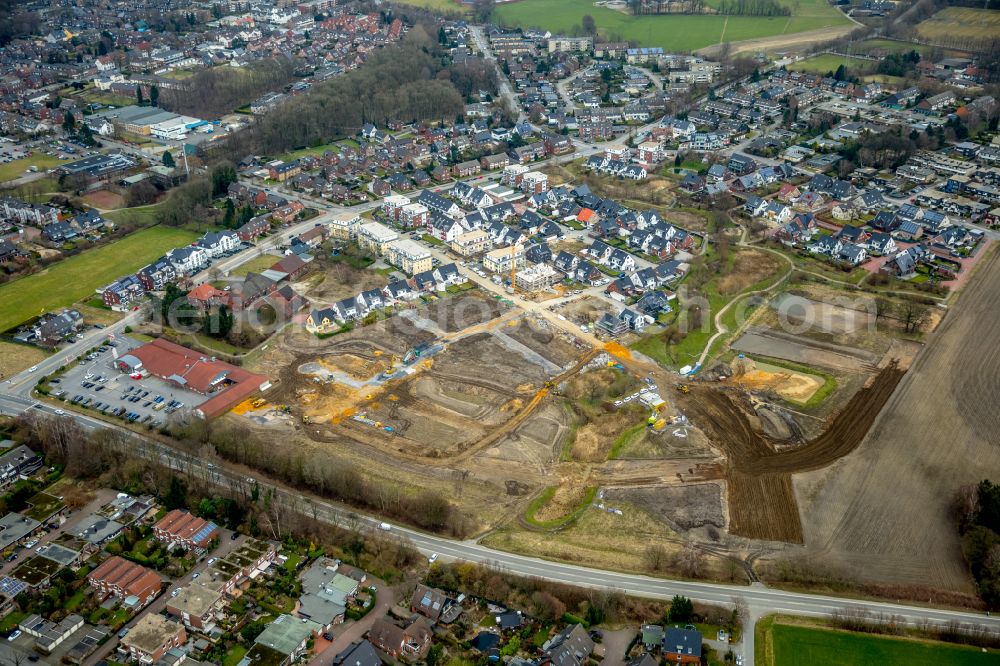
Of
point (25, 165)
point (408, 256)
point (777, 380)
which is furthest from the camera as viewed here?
point (25, 165)

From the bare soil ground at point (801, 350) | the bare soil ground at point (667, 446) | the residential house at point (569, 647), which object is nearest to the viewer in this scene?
the residential house at point (569, 647)

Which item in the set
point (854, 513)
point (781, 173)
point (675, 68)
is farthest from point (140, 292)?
point (675, 68)

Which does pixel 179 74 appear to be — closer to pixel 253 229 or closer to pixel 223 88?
pixel 223 88

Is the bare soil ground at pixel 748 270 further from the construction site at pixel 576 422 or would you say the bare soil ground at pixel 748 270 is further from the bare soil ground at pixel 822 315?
the construction site at pixel 576 422

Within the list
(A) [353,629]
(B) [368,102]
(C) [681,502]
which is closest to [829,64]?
(B) [368,102]

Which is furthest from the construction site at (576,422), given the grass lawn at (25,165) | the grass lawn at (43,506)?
the grass lawn at (25,165)

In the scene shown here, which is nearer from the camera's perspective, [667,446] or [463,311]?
[667,446]
